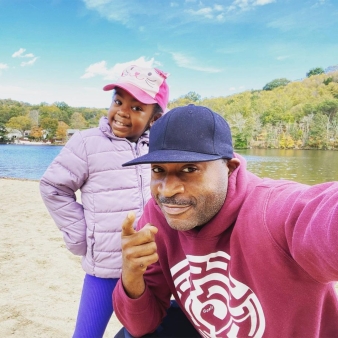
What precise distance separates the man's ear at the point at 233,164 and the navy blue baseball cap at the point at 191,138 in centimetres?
2

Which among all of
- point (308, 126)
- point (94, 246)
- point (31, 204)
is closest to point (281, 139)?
point (308, 126)

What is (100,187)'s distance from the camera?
1582 mm

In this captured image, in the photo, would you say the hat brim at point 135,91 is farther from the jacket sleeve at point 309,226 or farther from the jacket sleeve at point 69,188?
the jacket sleeve at point 309,226

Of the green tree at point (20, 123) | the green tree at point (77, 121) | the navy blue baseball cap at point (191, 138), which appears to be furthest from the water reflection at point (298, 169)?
the green tree at point (20, 123)

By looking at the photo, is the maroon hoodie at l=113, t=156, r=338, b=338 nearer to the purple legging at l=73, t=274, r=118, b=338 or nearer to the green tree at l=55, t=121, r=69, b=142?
the purple legging at l=73, t=274, r=118, b=338

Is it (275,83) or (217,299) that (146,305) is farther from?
(275,83)

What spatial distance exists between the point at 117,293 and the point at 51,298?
2.22 metres

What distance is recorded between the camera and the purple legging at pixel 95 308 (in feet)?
5.06

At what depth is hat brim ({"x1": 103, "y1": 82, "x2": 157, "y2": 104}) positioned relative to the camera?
1.55 meters

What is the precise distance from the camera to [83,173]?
5.19 ft

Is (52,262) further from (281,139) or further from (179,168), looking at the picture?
(281,139)

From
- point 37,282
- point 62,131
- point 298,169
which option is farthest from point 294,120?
point 37,282

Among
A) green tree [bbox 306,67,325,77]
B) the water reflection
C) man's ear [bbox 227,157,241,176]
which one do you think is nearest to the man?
man's ear [bbox 227,157,241,176]

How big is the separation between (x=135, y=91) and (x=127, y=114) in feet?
0.40
